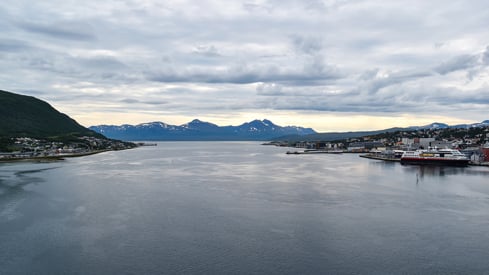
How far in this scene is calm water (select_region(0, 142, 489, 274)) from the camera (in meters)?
6.25

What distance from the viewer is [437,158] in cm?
2662

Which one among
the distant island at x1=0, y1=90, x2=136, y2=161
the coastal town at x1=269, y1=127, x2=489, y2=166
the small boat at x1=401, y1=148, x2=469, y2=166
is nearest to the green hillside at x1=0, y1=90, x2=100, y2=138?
the distant island at x1=0, y1=90, x2=136, y2=161

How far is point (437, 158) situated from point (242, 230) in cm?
2267

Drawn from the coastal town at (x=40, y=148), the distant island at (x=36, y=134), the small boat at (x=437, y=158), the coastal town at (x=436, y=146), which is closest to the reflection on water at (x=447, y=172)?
the small boat at (x=437, y=158)

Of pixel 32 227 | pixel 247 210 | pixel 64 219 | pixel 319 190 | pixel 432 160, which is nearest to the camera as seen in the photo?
pixel 32 227

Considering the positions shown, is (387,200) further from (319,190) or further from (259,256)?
(259,256)

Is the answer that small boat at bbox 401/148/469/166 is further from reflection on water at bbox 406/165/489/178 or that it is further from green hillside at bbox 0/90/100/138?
green hillside at bbox 0/90/100/138

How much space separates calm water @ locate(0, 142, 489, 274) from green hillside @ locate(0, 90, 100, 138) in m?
37.8

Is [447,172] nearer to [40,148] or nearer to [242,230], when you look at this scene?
[242,230]

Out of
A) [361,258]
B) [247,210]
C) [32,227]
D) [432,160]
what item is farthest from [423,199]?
[432,160]

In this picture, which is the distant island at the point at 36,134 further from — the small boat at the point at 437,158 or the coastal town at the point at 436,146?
the small boat at the point at 437,158

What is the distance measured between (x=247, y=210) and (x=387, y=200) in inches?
181

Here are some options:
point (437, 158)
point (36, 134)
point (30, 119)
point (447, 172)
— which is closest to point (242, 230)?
point (447, 172)

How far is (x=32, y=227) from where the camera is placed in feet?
27.5
